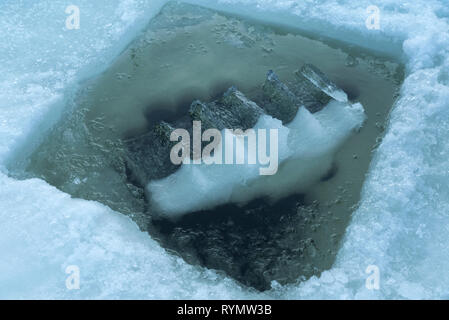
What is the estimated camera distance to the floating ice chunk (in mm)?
5270

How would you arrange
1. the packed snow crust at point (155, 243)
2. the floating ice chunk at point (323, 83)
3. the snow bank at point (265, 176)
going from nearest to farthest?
the packed snow crust at point (155, 243), the snow bank at point (265, 176), the floating ice chunk at point (323, 83)

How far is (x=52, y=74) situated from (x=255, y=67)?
8.59 ft

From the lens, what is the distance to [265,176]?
4.59m

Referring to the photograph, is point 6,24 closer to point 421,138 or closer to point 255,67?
point 255,67

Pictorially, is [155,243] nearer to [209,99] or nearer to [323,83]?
[209,99]

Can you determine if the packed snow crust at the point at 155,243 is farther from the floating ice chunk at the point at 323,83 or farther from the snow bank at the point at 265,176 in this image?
the floating ice chunk at the point at 323,83

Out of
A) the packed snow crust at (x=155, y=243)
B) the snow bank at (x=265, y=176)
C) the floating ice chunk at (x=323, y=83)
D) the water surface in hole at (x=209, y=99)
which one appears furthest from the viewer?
the floating ice chunk at (x=323, y=83)

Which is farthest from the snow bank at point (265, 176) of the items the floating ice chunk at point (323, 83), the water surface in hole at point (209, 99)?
the floating ice chunk at point (323, 83)

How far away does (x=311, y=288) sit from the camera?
368 cm

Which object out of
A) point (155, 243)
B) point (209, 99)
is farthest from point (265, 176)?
point (209, 99)

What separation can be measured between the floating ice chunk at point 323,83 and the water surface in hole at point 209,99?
0.26 m

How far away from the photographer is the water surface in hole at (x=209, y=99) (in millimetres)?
4000

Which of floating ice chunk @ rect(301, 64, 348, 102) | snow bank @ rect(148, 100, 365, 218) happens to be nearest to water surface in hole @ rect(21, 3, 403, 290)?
snow bank @ rect(148, 100, 365, 218)

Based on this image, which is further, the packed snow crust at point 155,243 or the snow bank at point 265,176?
the snow bank at point 265,176
